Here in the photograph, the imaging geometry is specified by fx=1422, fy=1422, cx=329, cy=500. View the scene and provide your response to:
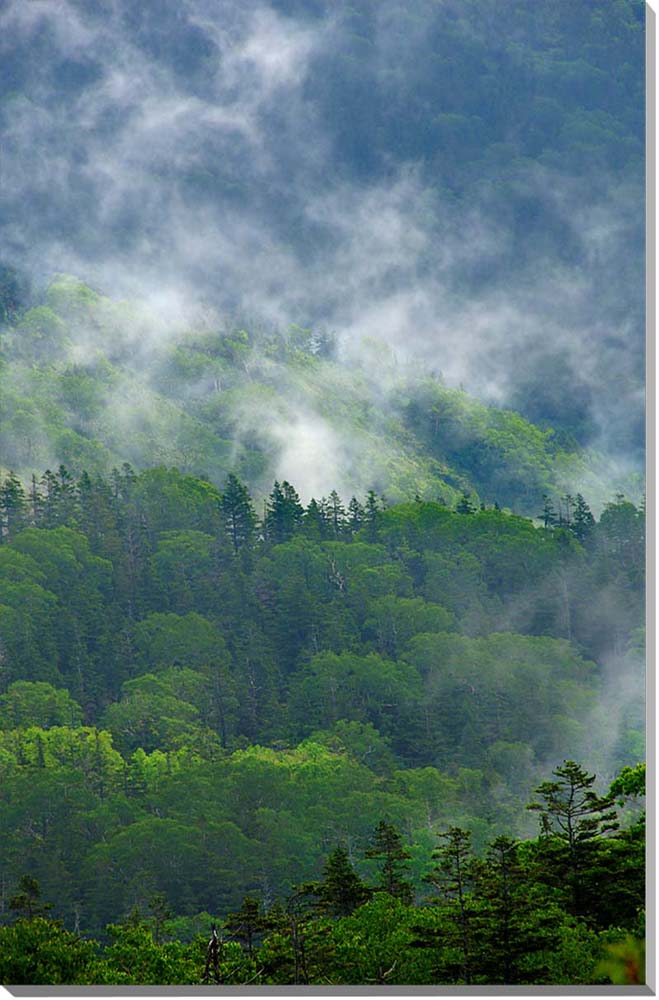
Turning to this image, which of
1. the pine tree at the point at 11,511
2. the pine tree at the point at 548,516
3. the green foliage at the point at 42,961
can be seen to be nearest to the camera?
the green foliage at the point at 42,961

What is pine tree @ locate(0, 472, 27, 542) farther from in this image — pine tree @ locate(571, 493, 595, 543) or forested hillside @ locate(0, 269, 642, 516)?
pine tree @ locate(571, 493, 595, 543)

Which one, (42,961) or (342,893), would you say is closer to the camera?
(42,961)

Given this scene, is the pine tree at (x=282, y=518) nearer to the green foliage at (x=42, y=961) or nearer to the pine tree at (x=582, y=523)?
the pine tree at (x=582, y=523)

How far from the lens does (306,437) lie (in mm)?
44969

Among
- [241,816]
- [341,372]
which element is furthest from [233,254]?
Answer: [241,816]

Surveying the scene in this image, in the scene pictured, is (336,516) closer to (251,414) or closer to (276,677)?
(276,677)

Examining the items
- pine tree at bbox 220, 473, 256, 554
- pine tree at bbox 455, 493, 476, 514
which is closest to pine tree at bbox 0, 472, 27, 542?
pine tree at bbox 220, 473, 256, 554

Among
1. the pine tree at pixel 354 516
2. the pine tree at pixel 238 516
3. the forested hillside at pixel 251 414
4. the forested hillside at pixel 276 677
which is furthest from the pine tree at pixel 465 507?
the pine tree at pixel 238 516

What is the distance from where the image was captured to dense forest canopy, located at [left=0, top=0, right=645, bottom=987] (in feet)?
94.6

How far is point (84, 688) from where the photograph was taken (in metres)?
32.9

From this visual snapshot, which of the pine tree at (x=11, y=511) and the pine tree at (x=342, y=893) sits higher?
Result: the pine tree at (x=11, y=511)

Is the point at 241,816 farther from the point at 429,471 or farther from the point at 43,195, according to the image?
the point at 43,195

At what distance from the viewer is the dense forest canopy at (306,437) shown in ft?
94.6

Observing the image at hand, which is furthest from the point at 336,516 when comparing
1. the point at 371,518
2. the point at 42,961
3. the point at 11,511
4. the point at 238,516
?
the point at 42,961
